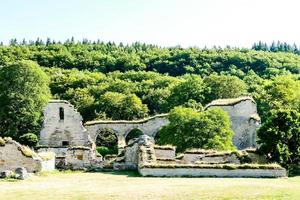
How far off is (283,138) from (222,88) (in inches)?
2071

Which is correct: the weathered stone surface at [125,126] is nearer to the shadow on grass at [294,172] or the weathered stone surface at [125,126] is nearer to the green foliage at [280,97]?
the green foliage at [280,97]

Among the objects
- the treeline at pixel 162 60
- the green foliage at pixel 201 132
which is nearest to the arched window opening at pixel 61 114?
the green foliage at pixel 201 132

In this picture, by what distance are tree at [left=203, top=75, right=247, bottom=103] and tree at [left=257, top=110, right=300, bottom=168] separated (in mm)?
49407

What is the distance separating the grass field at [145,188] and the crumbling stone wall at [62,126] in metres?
31.1

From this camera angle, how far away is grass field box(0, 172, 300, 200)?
17.4 metres

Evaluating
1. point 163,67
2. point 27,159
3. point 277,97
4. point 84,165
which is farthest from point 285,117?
point 163,67

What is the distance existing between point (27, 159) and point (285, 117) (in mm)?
13968

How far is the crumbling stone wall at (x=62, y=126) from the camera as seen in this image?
5494 centimetres

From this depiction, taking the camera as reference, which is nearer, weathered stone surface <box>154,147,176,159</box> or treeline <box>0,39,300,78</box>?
weathered stone surface <box>154,147,176,159</box>

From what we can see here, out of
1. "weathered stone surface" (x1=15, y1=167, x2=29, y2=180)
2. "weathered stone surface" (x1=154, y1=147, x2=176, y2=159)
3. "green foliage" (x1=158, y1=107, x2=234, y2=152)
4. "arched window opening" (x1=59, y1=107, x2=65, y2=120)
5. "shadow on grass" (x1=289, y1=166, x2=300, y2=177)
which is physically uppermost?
"arched window opening" (x1=59, y1=107, x2=65, y2=120)

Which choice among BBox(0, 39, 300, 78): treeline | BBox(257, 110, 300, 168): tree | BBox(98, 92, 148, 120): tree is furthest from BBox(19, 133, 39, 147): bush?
BBox(0, 39, 300, 78): treeline

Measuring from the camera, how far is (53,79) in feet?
365

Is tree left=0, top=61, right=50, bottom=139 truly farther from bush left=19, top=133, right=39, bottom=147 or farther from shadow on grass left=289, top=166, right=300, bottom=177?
shadow on grass left=289, top=166, right=300, bottom=177

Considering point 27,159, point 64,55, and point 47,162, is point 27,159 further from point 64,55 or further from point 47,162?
point 64,55
